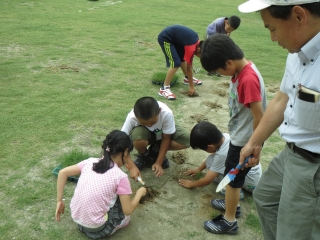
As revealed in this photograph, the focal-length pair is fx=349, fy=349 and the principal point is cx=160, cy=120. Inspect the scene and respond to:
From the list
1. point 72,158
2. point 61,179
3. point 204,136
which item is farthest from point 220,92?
point 61,179

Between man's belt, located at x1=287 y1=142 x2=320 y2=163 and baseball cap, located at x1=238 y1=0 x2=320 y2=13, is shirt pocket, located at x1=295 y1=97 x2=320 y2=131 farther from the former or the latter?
baseball cap, located at x1=238 y1=0 x2=320 y2=13

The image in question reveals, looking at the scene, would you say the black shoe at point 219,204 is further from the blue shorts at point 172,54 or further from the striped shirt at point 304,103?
the blue shorts at point 172,54

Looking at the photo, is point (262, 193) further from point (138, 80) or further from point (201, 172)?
point (138, 80)

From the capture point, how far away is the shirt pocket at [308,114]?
154cm

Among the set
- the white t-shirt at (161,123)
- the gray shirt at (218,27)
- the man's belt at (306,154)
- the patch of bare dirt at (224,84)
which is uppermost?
the man's belt at (306,154)

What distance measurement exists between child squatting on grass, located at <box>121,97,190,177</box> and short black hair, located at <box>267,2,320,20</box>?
1.62 m

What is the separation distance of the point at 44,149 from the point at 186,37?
8.65 ft

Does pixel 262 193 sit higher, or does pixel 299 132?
pixel 299 132

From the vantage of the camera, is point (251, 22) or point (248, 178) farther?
point (251, 22)

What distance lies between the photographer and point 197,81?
5922 millimetres

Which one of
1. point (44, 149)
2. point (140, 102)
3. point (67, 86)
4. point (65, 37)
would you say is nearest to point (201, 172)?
point (140, 102)

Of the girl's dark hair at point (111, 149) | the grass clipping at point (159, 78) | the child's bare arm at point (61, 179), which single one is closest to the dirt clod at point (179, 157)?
the girl's dark hair at point (111, 149)

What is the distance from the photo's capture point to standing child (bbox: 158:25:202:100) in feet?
16.7

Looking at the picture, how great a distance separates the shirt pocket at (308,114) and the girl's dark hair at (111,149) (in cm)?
130
